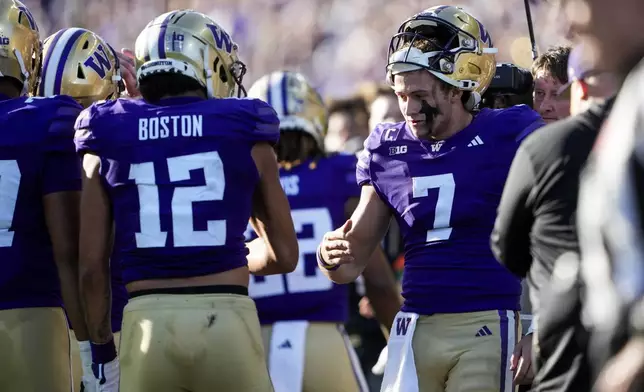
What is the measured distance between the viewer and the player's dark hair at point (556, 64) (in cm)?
526

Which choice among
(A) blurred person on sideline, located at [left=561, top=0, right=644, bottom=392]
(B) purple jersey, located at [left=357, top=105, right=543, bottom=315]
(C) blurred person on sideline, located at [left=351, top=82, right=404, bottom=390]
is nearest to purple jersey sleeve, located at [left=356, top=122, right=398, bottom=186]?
(B) purple jersey, located at [left=357, top=105, right=543, bottom=315]

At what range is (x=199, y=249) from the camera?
4.05 m

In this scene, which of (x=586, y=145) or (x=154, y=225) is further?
(x=154, y=225)

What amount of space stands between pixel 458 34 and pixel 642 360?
236cm

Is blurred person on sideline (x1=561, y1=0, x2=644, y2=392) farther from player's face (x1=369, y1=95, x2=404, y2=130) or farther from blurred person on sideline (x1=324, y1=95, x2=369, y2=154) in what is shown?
blurred person on sideline (x1=324, y1=95, x2=369, y2=154)

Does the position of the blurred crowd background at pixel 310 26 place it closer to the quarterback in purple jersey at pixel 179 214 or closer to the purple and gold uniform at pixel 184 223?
the quarterback in purple jersey at pixel 179 214

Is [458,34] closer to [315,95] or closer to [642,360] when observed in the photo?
[315,95]

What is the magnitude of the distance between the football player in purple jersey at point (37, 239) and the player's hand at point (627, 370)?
2.33 meters

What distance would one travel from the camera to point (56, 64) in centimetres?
515

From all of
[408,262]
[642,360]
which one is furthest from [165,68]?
[642,360]

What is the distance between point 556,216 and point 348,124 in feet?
21.9

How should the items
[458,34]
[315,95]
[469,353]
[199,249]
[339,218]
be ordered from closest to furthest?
[199,249] → [469,353] → [458,34] → [339,218] → [315,95]

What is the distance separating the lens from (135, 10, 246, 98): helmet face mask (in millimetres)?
4281

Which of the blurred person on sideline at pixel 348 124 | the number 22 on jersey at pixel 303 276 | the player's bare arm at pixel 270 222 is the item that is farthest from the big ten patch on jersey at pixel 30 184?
the blurred person on sideline at pixel 348 124
